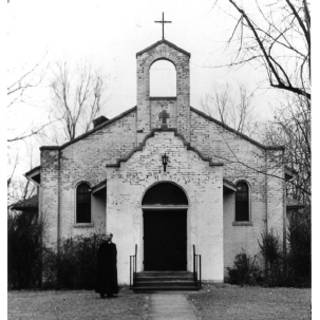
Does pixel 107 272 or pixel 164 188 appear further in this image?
pixel 164 188

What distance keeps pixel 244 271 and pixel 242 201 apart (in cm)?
281

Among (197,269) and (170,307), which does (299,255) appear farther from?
(170,307)

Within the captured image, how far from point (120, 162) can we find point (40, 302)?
6.10 meters

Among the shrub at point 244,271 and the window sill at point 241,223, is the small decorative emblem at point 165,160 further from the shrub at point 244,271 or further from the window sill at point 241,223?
the shrub at point 244,271

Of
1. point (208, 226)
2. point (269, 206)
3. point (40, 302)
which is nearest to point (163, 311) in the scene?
point (40, 302)

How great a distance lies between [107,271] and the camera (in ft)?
60.2

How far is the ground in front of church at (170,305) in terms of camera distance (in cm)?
1473

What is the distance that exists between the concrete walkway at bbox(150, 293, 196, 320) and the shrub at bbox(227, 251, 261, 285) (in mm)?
5036

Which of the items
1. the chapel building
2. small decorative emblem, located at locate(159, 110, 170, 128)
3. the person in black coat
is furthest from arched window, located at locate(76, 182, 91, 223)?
the person in black coat

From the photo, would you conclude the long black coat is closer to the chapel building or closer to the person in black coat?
the person in black coat

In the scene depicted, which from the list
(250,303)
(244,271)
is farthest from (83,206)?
(250,303)

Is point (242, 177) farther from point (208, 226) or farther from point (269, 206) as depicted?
point (208, 226)

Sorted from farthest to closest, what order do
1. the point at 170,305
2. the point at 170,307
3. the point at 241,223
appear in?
the point at 241,223, the point at 170,305, the point at 170,307
